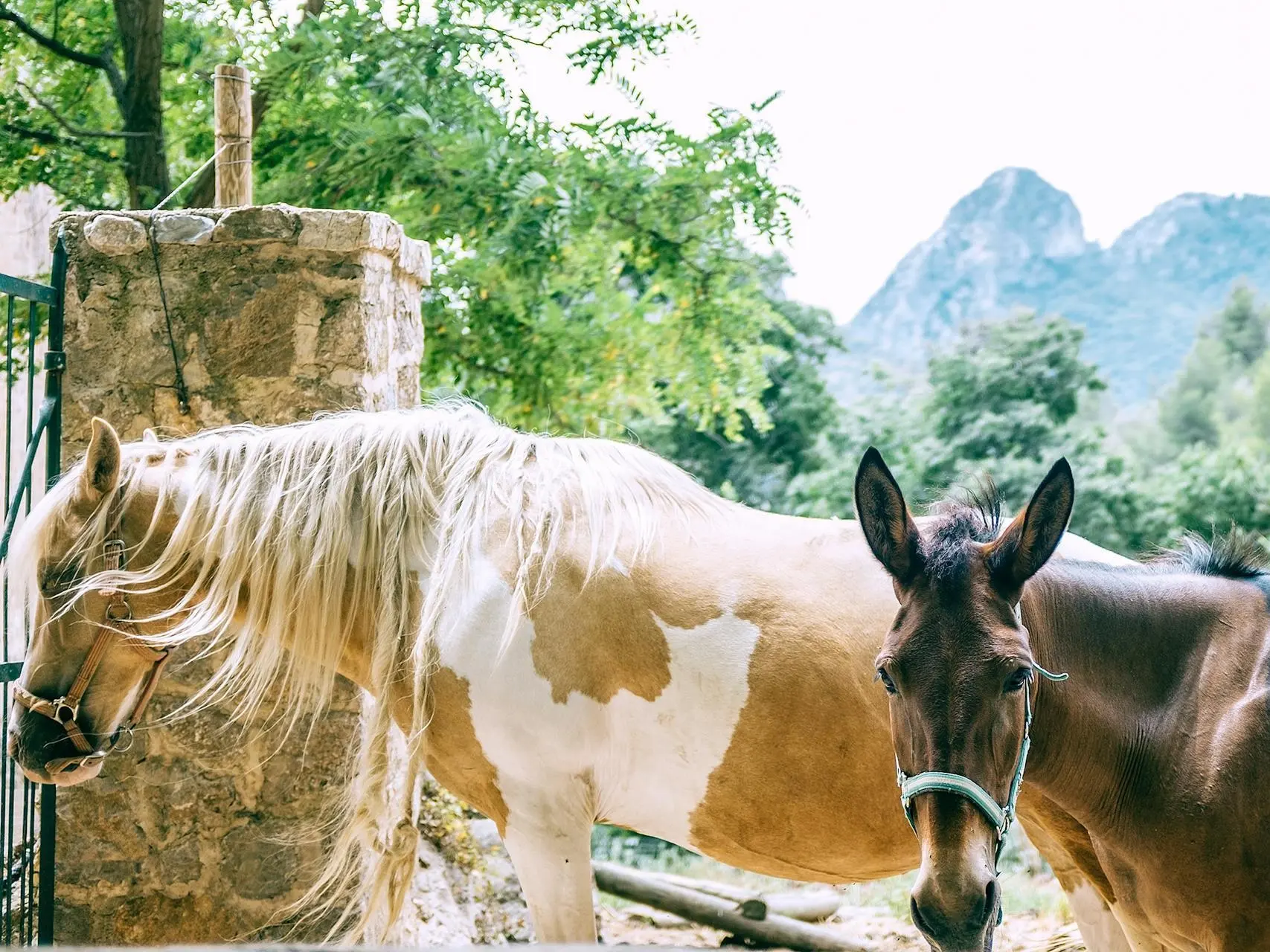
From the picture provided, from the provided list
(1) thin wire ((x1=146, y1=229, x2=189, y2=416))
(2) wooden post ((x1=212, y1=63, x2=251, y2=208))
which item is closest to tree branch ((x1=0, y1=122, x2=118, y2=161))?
(2) wooden post ((x1=212, y1=63, x2=251, y2=208))

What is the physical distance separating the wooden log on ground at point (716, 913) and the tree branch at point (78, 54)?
549cm

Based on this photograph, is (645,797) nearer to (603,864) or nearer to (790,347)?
(603,864)

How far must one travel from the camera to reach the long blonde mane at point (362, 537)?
2.68 metres

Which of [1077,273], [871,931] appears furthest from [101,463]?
[1077,273]

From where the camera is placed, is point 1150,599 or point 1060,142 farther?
point 1060,142

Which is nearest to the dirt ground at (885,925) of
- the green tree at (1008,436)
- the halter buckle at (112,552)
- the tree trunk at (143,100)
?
the halter buckle at (112,552)

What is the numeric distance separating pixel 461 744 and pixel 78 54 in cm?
575

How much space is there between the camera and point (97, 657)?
8.82ft

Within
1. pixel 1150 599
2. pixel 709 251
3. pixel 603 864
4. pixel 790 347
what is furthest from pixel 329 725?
pixel 790 347

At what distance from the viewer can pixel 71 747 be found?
2.69 m

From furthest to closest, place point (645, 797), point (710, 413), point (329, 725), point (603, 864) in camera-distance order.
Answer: point (710, 413)
point (603, 864)
point (329, 725)
point (645, 797)

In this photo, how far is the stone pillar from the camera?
3.33 m

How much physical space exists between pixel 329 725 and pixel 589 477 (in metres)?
1.27

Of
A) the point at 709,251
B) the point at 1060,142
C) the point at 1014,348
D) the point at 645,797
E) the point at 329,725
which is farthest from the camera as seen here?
the point at 1060,142
